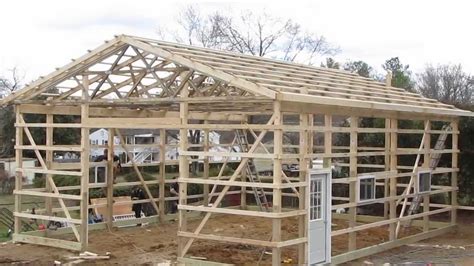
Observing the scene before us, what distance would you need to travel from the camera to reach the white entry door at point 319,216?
11.2 meters

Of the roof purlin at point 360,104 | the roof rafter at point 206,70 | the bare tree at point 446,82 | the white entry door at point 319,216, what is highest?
the bare tree at point 446,82

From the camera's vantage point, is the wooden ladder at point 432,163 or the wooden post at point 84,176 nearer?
the wooden post at point 84,176

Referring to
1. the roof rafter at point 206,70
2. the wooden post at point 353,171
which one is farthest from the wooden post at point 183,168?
the wooden post at point 353,171

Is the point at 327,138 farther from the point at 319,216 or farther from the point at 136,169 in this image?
the point at 136,169

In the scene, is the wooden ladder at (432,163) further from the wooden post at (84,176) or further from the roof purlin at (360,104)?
the wooden post at (84,176)

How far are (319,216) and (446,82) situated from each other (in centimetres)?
4300

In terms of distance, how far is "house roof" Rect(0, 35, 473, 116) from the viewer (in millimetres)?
10781

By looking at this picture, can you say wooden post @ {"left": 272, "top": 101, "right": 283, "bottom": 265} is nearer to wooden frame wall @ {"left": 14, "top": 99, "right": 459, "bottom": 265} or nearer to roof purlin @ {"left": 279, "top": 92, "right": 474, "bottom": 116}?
wooden frame wall @ {"left": 14, "top": 99, "right": 459, "bottom": 265}

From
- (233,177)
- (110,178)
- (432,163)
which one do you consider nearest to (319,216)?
(233,177)

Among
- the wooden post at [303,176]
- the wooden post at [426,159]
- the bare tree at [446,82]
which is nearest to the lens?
the wooden post at [303,176]

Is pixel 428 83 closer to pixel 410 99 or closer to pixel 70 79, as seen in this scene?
pixel 410 99

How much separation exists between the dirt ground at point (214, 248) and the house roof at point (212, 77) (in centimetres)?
293

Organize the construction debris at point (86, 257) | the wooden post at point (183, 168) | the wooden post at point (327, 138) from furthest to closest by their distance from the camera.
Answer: the construction debris at point (86, 257)
the wooden post at point (327, 138)
the wooden post at point (183, 168)

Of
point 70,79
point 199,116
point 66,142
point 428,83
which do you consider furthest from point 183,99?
point 428,83
